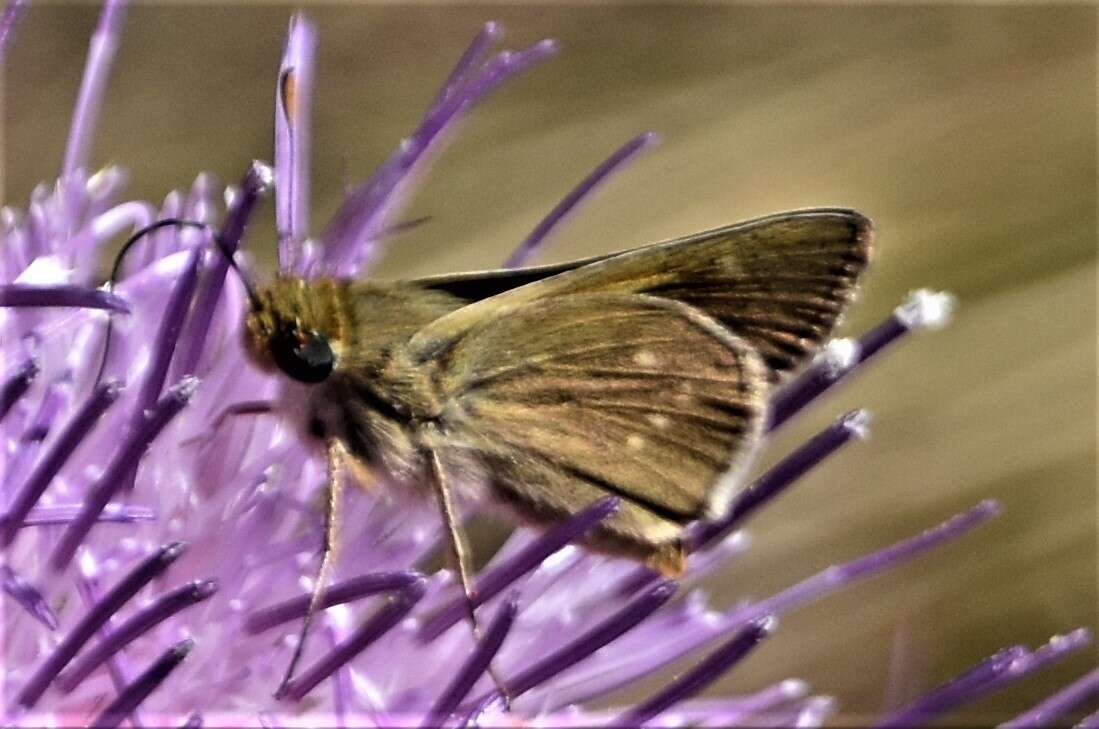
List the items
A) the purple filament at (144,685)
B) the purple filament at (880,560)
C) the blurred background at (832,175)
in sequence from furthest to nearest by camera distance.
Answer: the blurred background at (832,175)
the purple filament at (880,560)
the purple filament at (144,685)

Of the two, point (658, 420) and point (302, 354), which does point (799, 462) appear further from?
point (302, 354)

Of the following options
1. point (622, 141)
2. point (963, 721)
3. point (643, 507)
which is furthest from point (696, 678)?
point (622, 141)

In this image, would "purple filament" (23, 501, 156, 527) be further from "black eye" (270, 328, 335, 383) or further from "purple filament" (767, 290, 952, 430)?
"purple filament" (767, 290, 952, 430)

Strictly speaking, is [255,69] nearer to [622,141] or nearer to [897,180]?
[622,141]

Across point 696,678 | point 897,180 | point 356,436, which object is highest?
point 897,180

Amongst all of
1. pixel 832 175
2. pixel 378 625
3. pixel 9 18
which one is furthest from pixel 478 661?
pixel 832 175

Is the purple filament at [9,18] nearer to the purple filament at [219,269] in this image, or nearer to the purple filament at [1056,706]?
the purple filament at [219,269]

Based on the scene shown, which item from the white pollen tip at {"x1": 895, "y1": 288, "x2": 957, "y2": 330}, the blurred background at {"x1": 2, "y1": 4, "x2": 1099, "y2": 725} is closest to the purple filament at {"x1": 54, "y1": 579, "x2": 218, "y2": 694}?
the white pollen tip at {"x1": 895, "y1": 288, "x2": 957, "y2": 330}

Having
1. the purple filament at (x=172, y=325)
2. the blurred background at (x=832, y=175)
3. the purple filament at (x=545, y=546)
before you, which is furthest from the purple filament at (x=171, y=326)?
the blurred background at (x=832, y=175)
